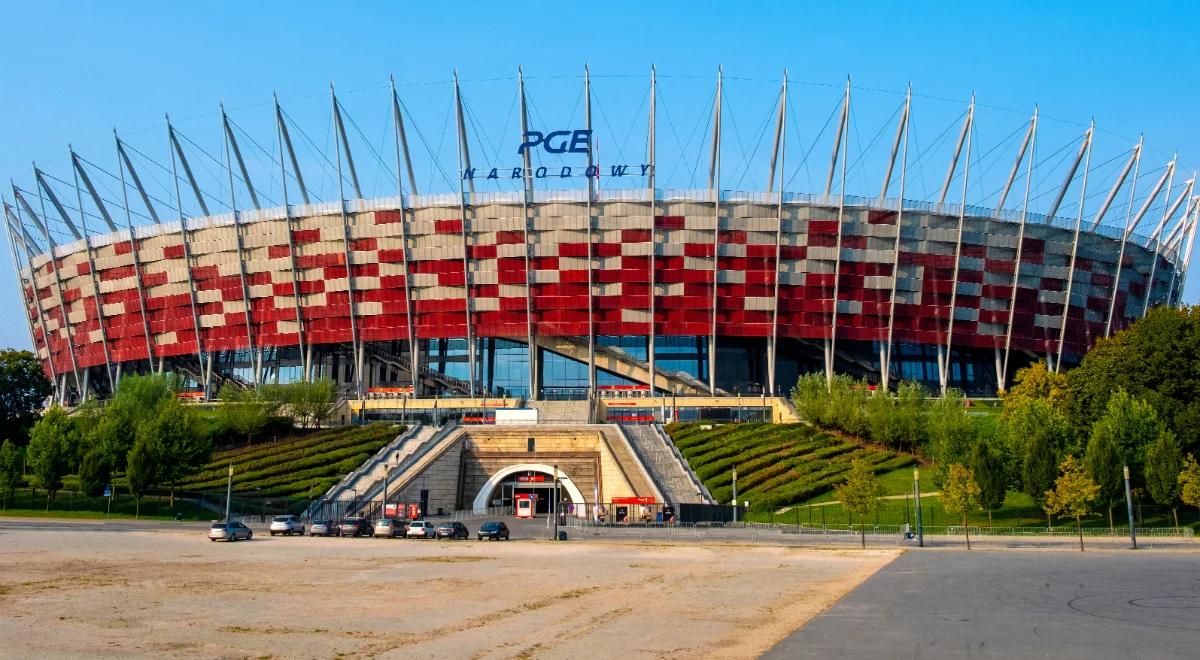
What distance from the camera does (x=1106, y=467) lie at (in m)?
63.6

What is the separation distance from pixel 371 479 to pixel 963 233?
74.4m

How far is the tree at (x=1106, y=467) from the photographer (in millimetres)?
63500

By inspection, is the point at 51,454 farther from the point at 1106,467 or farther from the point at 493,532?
the point at 1106,467

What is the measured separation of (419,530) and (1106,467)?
138ft

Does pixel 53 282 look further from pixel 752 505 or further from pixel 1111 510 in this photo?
pixel 1111 510

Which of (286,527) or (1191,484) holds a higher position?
(1191,484)

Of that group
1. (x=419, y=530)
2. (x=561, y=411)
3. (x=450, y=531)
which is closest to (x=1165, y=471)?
(x=450, y=531)

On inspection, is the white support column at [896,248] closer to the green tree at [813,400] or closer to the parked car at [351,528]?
the green tree at [813,400]

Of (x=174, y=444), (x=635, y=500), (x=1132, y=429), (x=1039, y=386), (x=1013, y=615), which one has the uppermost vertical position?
(x=1039, y=386)

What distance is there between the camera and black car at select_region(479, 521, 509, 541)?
59625mm

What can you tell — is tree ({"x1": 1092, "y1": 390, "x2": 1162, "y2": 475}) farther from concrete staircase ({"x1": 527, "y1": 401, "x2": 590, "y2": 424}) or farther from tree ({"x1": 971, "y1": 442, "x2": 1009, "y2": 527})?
concrete staircase ({"x1": 527, "y1": 401, "x2": 590, "y2": 424})

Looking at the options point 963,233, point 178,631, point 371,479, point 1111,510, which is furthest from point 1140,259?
point 178,631

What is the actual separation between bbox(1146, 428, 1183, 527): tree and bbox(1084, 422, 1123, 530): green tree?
1.61 meters

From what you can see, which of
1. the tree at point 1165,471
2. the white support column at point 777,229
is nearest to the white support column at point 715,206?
the white support column at point 777,229
